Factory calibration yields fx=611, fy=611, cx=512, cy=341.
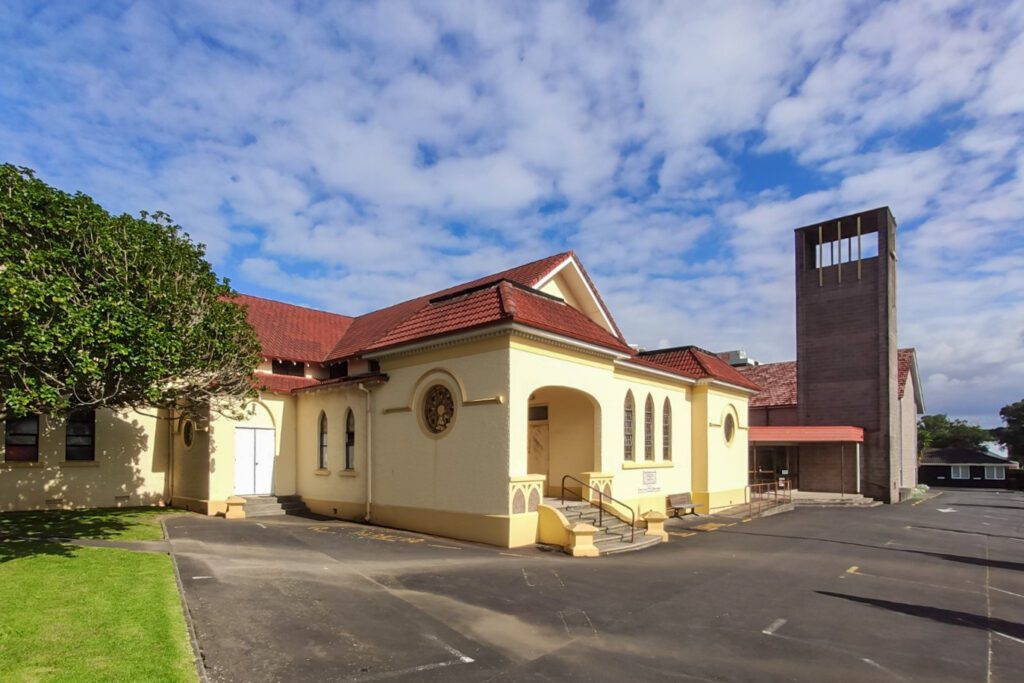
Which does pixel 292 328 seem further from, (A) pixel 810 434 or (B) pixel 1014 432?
(B) pixel 1014 432

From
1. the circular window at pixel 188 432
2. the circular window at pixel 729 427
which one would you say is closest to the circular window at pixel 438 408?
the circular window at pixel 188 432

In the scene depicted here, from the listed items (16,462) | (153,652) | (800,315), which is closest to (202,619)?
(153,652)

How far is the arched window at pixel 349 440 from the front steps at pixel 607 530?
6.63m

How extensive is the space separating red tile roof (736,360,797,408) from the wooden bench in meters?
16.6

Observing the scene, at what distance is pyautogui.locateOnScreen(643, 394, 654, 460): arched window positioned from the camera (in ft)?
64.5

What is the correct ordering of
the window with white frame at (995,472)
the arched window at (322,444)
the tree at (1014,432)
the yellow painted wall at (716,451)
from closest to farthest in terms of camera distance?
1. the arched window at (322,444)
2. the yellow painted wall at (716,451)
3. the window with white frame at (995,472)
4. the tree at (1014,432)

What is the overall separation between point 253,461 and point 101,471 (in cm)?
453

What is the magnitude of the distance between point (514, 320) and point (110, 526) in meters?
11.1

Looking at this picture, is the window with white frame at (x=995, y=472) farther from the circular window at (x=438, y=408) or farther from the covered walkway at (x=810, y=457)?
the circular window at (x=438, y=408)

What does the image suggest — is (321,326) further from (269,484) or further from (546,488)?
(546,488)

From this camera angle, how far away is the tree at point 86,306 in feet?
31.9

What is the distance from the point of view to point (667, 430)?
2077cm

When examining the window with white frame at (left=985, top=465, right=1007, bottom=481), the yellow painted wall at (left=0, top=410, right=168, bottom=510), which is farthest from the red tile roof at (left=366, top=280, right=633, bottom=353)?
the window with white frame at (left=985, top=465, right=1007, bottom=481)

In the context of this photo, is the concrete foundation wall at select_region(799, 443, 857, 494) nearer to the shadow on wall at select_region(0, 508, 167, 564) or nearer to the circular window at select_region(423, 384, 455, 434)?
the circular window at select_region(423, 384, 455, 434)
